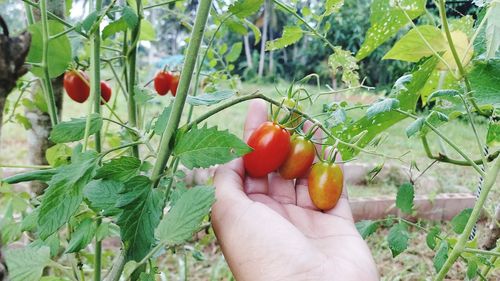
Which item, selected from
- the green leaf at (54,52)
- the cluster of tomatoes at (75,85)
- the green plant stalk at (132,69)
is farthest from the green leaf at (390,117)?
the cluster of tomatoes at (75,85)

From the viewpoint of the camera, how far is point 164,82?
150cm

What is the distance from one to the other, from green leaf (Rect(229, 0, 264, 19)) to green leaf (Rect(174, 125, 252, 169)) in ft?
0.70

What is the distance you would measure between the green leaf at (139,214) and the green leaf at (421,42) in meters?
0.52

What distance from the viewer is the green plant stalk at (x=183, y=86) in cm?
58

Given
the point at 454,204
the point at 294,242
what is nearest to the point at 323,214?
the point at 294,242

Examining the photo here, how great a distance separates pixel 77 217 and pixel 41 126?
47cm

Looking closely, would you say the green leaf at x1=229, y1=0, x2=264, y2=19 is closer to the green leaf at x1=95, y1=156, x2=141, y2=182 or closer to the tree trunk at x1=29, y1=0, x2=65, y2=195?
the green leaf at x1=95, y1=156, x2=141, y2=182

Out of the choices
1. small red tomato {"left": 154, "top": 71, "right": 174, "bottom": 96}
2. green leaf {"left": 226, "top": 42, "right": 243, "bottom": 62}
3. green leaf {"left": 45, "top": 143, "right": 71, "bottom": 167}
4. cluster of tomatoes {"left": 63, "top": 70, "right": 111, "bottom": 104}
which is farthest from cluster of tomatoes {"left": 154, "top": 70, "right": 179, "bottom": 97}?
green leaf {"left": 45, "top": 143, "right": 71, "bottom": 167}

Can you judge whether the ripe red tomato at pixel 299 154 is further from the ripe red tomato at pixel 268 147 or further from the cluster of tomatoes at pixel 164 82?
the cluster of tomatoes at pixel 164 82

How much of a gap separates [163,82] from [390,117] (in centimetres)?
86

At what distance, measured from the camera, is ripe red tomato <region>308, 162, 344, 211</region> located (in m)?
0.83

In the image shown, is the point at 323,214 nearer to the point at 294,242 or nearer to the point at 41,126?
the point at 294,242

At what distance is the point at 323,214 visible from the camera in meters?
0.92

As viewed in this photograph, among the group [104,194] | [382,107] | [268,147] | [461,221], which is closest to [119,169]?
[104,194]
